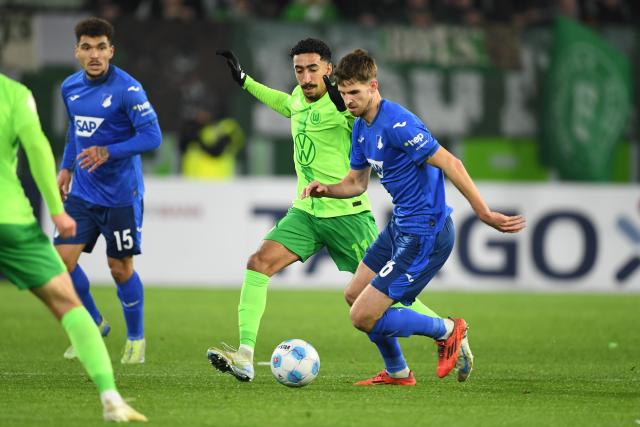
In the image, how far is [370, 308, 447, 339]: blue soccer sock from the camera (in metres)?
7.92

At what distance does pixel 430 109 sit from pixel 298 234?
1051 cm

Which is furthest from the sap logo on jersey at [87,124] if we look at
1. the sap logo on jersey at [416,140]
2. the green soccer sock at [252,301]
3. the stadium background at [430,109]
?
the stadium background at [430,109]

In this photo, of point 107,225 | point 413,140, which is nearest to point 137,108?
point 107,225

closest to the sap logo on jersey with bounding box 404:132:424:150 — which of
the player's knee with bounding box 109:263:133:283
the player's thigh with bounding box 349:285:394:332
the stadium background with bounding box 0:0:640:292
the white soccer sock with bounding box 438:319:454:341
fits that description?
the player's thigh with bounding box 349:285:394:332

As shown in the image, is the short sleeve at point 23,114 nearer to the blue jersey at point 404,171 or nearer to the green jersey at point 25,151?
the green jersey at point 25,151

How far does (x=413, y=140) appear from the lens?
300 inches

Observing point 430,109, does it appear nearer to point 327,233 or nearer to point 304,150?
point 304,150

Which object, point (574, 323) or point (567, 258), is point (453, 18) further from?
point (574, 323)

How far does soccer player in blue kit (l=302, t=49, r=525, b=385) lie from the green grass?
44cm

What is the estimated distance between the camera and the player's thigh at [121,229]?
9.55m

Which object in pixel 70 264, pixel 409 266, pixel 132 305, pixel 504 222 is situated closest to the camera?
pixel 504 222

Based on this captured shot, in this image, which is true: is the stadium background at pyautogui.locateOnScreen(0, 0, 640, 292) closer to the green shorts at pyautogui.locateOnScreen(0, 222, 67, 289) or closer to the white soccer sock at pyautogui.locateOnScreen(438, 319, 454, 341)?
the white soccer sock at pyautogui.locateOnScreen(438, 319, 454, 341)

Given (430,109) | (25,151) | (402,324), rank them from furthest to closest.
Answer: (430,109)
(402,324)
(25,151)

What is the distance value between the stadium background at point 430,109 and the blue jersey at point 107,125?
6967mm
